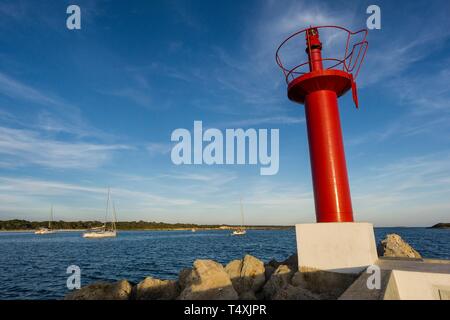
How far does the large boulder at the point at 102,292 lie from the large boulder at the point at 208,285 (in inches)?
130

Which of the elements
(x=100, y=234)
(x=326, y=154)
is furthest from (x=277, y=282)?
(x=100, y=234)

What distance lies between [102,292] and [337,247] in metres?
8.40

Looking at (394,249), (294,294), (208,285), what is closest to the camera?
(294,294)

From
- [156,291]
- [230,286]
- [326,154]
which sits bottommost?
[156,291]

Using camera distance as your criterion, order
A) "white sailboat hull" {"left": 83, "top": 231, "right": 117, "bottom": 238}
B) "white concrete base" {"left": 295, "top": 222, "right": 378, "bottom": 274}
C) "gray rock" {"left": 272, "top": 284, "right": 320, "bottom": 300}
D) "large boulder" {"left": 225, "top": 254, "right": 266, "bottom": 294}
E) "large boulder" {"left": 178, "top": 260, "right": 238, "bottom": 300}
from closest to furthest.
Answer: "gray rock" {"left": 272, "top": 284, "right": 320, "bottom": 300} → "large boulder" {"left": 178, "top": 260, "right": 238, "bottom": 300} → "white concrete base" {"left": 295, "top": 222, "right": 378, "bottom": 274} → "large boulder" {"left": 225, "top": 254, "right": 266, "bottom": 294} → "white sailboat hull" {"left": 83, "top": 231, "right": 117, "bottom": 238}

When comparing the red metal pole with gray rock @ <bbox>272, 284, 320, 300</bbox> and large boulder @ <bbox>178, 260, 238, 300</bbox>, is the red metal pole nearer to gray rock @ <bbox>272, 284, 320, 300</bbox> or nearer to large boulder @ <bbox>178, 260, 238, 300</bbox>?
gray rock @ <bbox>272, 284, 320, 300</bbox>

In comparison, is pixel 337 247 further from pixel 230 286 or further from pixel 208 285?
pixel 208 285

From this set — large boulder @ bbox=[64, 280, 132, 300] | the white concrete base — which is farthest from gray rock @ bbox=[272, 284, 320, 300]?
large boulder @ bbox=[64, 280, 132, 300]

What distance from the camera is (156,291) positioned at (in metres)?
11.4

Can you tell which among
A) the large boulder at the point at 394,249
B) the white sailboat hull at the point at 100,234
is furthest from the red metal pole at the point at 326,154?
the white sailboat hull at the point at 100,234

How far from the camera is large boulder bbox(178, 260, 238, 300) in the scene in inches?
342

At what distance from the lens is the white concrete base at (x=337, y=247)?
29.5 feet
